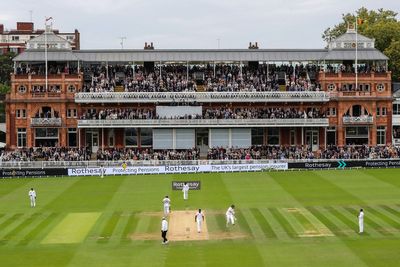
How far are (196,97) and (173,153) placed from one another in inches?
308

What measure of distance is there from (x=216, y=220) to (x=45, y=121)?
38173 mm

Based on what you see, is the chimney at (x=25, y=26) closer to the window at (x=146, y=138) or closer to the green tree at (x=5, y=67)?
the green tree at (x=5, y=67)

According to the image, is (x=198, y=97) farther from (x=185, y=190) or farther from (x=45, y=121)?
(x=185, y=190)

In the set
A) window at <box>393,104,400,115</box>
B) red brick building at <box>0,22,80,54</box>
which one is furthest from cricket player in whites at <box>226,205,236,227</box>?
red brick building at <box>0,22,80,54</box>

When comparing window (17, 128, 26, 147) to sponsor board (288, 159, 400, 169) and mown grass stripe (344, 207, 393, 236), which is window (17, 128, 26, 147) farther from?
mown grass stripe (344, 207, 393, 236)

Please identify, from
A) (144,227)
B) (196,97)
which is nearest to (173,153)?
(196,97)

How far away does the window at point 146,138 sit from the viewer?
7550 cm

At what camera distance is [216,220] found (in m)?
40.3

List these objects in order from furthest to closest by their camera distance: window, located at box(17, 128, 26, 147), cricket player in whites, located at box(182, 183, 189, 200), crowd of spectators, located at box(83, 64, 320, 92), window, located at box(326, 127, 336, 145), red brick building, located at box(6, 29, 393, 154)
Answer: window, located at box(326, 127, 336, 145)
crowd of spectators, located at box(83, 64, 320, 92)
window, located at box(17, 128, 26, 147)
red brick building, located at box(6, 29, 393, 154)
cricket player in whites, located at box(182, 183, 189, 200)

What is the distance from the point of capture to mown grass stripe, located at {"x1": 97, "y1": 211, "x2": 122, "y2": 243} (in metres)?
35.4

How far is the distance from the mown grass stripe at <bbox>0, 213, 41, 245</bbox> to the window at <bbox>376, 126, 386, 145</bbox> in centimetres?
4368

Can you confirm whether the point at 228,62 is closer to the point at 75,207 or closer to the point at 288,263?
the point at 75,207

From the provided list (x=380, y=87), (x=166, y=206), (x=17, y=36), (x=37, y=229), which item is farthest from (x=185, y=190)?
(x=17, y=36)

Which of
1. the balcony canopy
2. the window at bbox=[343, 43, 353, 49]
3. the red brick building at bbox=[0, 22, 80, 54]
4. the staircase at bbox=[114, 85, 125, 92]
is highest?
the red brick building at bbox=[0, 22, 80, 54]
